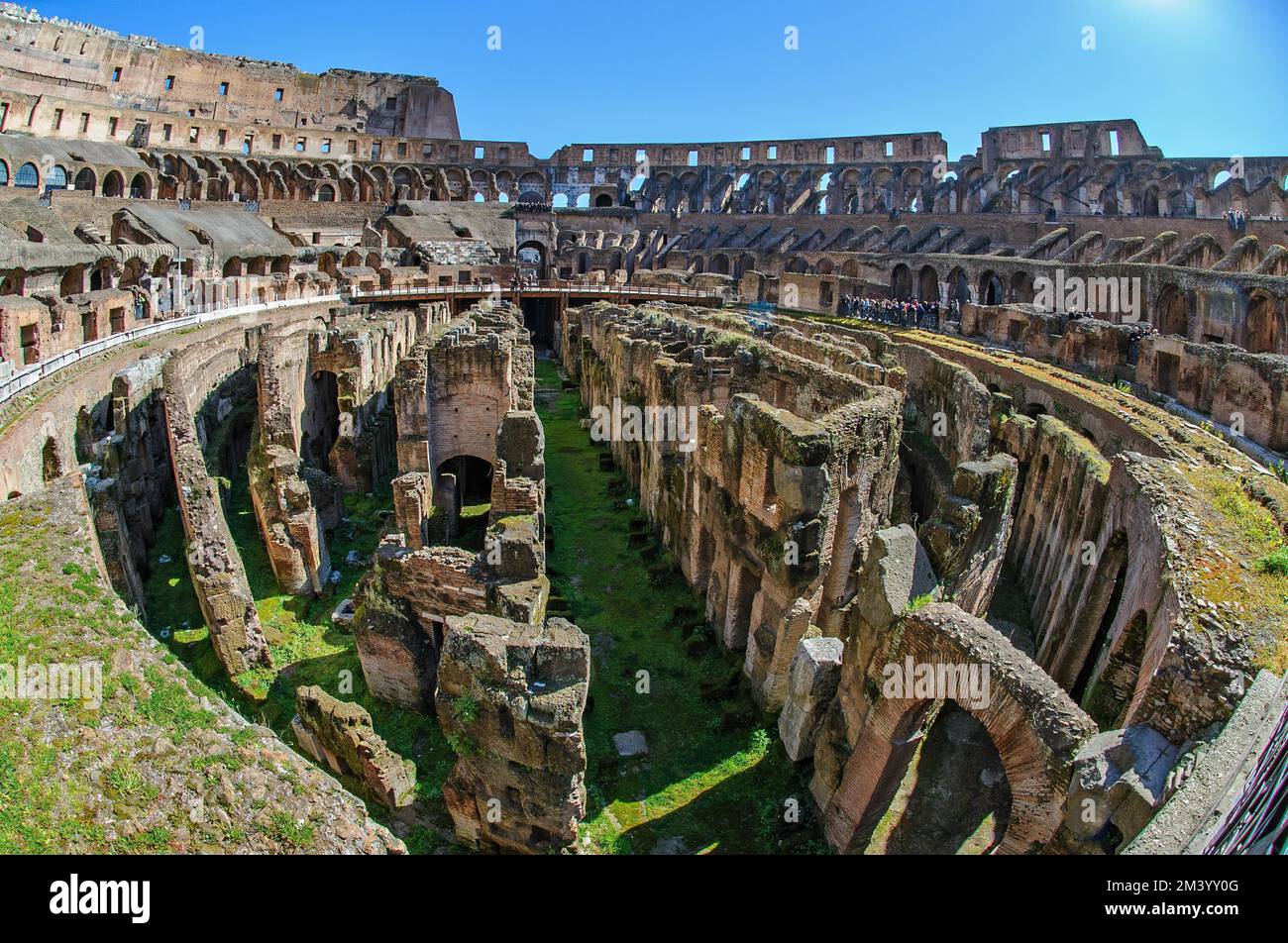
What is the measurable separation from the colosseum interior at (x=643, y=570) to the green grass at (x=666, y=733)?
64 millimetres

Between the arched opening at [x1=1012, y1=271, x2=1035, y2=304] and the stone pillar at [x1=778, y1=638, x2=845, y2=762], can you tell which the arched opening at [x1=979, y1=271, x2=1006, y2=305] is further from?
the stone pillar at [x1=778, y1=638, x2=845, y2=762]

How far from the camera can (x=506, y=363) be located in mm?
17844

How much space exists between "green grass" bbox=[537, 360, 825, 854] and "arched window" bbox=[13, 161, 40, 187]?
135 feet

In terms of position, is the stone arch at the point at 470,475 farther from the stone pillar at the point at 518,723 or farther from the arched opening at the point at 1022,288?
the arched opening at the point at 1022,288

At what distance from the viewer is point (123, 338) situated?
23.9m

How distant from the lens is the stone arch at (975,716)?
720 cm

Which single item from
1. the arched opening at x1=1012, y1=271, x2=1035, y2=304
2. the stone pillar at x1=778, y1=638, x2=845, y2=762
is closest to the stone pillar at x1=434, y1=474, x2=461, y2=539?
the stone pillar at x1=778, y1=638, x2=845, y2=762

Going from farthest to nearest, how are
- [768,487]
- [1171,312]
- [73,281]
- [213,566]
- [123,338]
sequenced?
1. [73,281]
2. [1171,312]
3. [123,338]
4. [213,566]
5. [768,487]

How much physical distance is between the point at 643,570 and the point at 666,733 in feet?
18.3

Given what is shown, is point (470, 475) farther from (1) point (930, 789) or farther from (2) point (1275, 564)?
(2) point (1275, 564)

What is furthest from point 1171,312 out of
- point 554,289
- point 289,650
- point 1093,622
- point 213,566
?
point 554,289

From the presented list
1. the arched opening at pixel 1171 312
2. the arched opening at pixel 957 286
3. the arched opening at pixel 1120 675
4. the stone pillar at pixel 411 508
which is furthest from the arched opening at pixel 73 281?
the arched opening at pixel 957 286
